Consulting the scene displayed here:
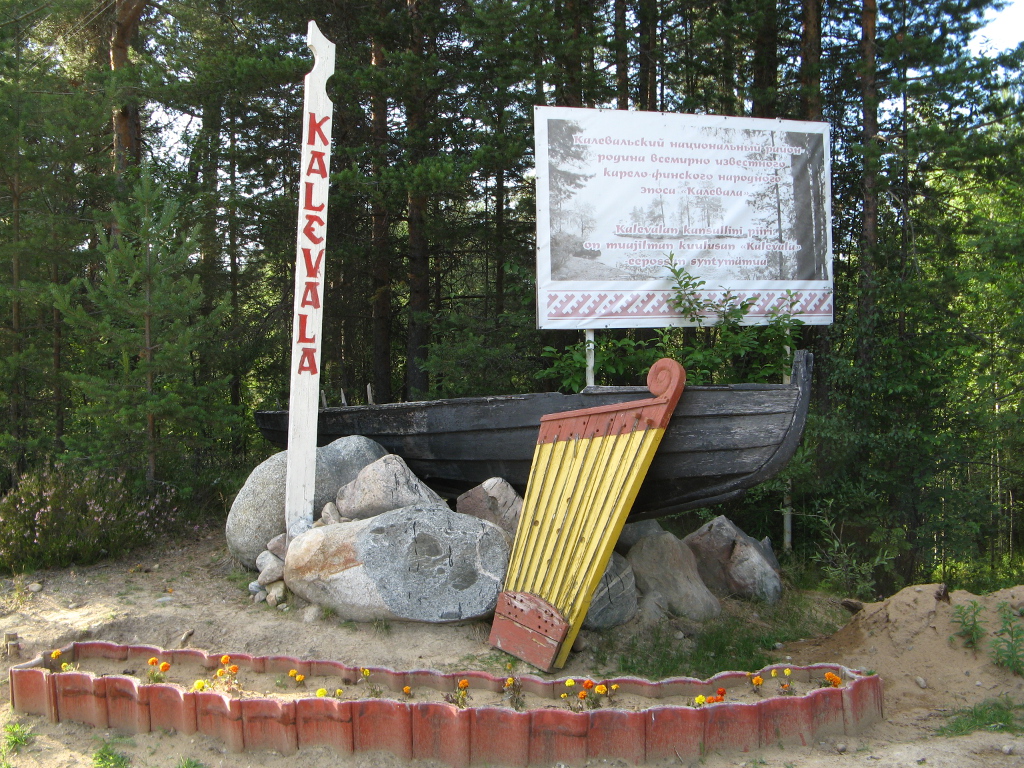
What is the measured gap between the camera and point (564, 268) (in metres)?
7.50

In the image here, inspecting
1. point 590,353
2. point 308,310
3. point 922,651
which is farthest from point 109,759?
point 590,353

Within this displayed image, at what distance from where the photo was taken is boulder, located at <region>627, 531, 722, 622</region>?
235 inches

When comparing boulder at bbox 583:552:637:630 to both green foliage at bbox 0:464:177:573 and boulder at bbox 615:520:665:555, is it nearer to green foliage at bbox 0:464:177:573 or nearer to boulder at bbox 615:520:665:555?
boulder at bbox 615:520:665:555

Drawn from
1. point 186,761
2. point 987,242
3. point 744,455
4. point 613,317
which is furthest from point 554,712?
point 987,242

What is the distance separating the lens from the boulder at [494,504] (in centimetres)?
602

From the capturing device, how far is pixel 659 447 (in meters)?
5.43

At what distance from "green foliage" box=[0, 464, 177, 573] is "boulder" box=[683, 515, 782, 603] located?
4859 mm

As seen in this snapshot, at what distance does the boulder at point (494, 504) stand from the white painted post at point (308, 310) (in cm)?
120

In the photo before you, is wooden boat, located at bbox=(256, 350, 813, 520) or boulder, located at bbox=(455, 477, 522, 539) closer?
wooden boat, located at bbox=(256, 350, 813, 520)

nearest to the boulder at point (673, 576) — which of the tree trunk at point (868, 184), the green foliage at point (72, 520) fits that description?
the tree trunk at point (868, 184)

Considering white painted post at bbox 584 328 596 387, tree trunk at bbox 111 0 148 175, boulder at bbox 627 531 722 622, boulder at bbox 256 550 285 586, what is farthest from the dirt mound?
tree trunk at bbox 111 0 148 175

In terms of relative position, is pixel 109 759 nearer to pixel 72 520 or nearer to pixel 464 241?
pixel 72 520

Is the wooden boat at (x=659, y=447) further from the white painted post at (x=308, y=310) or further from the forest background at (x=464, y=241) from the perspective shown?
the forest background at (x=464, y=241)

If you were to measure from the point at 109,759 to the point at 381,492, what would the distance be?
2.67 m
